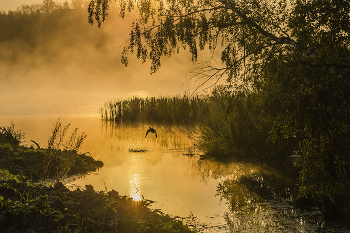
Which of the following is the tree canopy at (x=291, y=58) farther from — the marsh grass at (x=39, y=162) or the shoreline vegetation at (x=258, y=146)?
the marsh grass at (x=39, y=162)

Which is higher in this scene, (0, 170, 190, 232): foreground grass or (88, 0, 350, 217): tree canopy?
(88, 0, 350, 217): tree canopy

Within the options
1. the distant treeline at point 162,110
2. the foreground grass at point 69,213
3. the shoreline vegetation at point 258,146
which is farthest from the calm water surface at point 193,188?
the distant treeline at point 162,110

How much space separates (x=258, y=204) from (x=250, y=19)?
3.86 m

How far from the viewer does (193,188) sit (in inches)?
353

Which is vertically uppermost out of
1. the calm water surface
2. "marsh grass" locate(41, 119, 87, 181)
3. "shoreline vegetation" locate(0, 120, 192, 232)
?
"marsh grass" locate(41, 119, 87, 181)

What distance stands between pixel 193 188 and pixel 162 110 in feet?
50.4

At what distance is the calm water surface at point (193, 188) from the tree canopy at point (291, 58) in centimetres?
74


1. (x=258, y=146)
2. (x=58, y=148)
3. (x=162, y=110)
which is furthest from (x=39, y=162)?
(x=162, y=110)

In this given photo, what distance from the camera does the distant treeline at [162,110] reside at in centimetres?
2325

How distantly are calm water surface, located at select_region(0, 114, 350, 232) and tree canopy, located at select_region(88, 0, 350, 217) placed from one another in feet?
2.42

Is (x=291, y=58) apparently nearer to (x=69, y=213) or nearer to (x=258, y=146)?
(x=69, y=213)

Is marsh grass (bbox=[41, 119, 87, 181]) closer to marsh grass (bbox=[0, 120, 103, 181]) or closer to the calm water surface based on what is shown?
marsh grass (bbox=[0, 120, 103, 181])

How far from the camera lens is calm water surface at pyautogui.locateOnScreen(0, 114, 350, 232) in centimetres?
638

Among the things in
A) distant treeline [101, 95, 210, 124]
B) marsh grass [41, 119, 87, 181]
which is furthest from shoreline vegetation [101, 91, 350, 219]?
distant treeline [101, 95, 210, 124]
